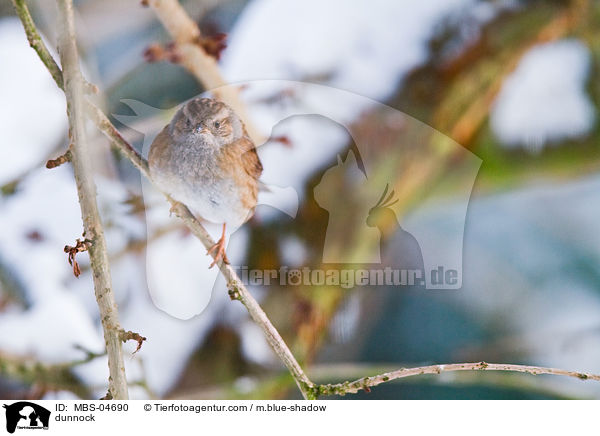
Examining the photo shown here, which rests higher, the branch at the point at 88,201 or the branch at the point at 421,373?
the branch at the point at 88,201

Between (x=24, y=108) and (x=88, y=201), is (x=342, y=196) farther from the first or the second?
(x=24, y=108)

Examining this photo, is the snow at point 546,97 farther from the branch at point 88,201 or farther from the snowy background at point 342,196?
the branch at point 88,201

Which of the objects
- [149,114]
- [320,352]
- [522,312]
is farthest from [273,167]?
[522,312]

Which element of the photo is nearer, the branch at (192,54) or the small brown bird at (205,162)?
the small brown bird at (205,162)

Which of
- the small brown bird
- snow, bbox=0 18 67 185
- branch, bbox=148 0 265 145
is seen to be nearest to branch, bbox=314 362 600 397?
the small brown bird

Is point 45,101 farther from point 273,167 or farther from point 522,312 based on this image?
point 522,312
